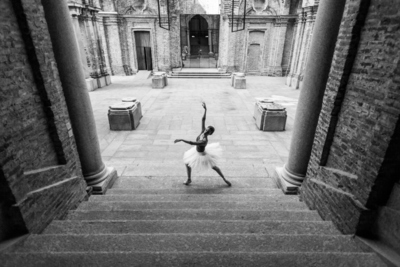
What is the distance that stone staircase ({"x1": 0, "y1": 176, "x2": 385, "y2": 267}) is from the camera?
1.94 meters

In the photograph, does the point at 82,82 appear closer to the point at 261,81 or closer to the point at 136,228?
the point at 136,228

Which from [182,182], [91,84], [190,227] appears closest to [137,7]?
[91,84]

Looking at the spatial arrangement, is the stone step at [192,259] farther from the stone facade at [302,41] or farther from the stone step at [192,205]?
the stone facade at [302,41]

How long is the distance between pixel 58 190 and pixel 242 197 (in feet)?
8.76

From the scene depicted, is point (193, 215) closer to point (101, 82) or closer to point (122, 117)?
point (122, 117)

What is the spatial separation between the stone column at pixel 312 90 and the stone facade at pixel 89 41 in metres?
12.4

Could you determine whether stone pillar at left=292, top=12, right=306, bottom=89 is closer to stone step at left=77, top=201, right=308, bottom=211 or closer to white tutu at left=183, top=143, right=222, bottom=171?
white tutu at left=183, top=143, right=222, bottom=171

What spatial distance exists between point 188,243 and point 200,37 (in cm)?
2739

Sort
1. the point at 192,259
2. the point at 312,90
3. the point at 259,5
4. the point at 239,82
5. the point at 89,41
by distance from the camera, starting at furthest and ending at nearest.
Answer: the point at 259,5, the point at 239,82, the point at 89,41, the point at 312,90, the point at 192,259

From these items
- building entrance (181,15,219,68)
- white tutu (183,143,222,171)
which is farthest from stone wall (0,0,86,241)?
building entrance (181,15,219,68)

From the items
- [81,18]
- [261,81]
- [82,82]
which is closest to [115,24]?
[81,18]

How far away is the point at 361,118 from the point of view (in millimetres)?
2375

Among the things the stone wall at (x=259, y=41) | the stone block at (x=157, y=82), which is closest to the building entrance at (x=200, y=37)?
the stone wall at (x=259, y=41)

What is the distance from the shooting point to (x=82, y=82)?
333cm
